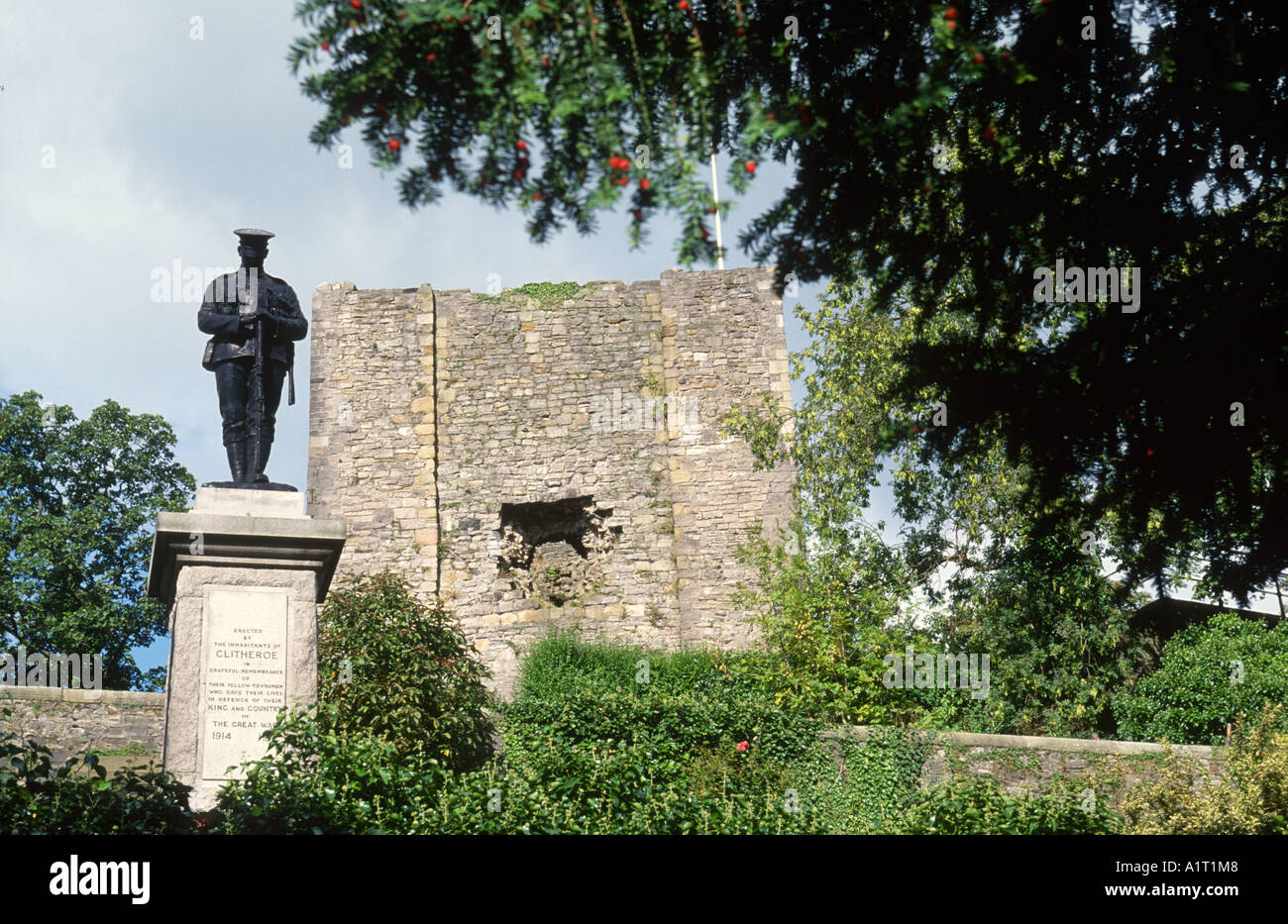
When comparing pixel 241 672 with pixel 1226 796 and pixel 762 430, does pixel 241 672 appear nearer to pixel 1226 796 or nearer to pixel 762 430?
pixel 1226 796

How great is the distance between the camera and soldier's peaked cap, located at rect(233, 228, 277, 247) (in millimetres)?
8570

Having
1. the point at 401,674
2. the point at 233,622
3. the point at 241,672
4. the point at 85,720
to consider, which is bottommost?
the point at 85,720

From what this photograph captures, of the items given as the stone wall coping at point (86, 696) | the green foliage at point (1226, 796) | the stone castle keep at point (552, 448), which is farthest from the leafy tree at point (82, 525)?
the green foliage at point (1226, 796)

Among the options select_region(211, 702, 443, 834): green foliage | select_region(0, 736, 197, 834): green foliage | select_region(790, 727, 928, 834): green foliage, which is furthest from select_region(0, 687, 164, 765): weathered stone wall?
select_region(0, 736, 197, 834): green foliage

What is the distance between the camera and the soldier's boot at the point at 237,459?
8.32 metres

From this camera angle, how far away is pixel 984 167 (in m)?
5.24

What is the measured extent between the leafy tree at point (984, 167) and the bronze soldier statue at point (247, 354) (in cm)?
431

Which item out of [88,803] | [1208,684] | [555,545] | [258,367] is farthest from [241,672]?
[555,545]

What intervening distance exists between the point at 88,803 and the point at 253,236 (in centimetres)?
365

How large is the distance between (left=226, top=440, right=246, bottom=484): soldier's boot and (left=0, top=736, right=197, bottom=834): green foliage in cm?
197

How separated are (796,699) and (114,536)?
13931 mm

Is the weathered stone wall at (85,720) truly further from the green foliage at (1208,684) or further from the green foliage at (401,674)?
the green foliage at (1208,684)
